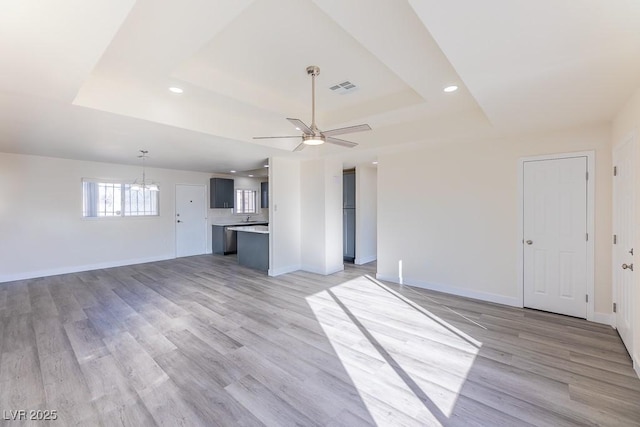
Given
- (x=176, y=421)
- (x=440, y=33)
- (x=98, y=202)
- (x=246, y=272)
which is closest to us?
(x=440, y=33)

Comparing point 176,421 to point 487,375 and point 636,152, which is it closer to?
point 487,375

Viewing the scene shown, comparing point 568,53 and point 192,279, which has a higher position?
point 568,53

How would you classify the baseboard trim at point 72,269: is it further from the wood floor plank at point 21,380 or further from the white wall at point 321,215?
the white wall at point 321,215

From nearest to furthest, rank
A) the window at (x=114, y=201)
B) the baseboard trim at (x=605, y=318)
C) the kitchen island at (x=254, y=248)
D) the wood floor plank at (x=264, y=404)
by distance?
the wood floor plank at (x=264, y=404) < the baseboard trim at (x=605, y=318) < the kitchen island at (x=254, y=248) < the window at (x=114, y=201)

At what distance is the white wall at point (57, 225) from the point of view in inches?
207

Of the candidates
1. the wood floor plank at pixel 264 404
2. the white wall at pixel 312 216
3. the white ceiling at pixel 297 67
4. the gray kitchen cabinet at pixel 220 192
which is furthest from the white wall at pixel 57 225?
the wood floor plank at pixel 264 404

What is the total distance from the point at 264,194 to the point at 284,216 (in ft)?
13.4

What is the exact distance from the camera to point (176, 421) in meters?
1.82

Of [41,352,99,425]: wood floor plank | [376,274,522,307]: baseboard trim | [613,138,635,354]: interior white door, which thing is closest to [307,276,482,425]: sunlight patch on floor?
[376,274,522,307]: baseboard trim

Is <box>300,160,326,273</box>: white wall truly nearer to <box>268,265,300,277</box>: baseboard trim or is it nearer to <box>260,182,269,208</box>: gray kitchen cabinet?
<box>268,265,300,277</box>: baseboard trim

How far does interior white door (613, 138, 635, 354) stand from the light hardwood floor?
274 millimetres

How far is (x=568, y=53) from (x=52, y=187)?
817cm

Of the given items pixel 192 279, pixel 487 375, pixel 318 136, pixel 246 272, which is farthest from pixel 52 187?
pixel 487 375

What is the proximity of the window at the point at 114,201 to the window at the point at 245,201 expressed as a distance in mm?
2505
